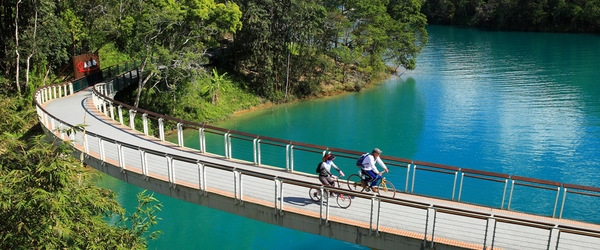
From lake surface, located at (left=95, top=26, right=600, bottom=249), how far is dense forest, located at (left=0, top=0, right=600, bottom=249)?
1.99 m

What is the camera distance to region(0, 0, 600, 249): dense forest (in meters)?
8.09

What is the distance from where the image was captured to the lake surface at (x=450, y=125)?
19334 millimetres

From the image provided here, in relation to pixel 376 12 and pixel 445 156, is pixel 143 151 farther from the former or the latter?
pixel 376 12

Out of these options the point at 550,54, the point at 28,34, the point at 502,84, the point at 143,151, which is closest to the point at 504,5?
the point at 550,54

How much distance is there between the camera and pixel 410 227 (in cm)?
1126

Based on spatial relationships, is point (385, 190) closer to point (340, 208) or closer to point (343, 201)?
point (343, 201)

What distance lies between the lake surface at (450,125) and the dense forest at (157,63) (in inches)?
78.2

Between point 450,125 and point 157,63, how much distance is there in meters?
18.0

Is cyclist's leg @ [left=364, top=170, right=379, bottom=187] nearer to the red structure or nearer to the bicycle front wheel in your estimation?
the bicycle front wheel

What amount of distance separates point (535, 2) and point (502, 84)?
4611 centimetres

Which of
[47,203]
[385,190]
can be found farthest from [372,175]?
[47,203]

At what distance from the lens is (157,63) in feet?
90.6

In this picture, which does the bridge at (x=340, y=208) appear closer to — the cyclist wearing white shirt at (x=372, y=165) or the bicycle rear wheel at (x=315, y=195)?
the bicycle rear wheel at (x=315, y=195)

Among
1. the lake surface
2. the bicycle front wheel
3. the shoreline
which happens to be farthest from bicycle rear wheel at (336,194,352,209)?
the shoreline
